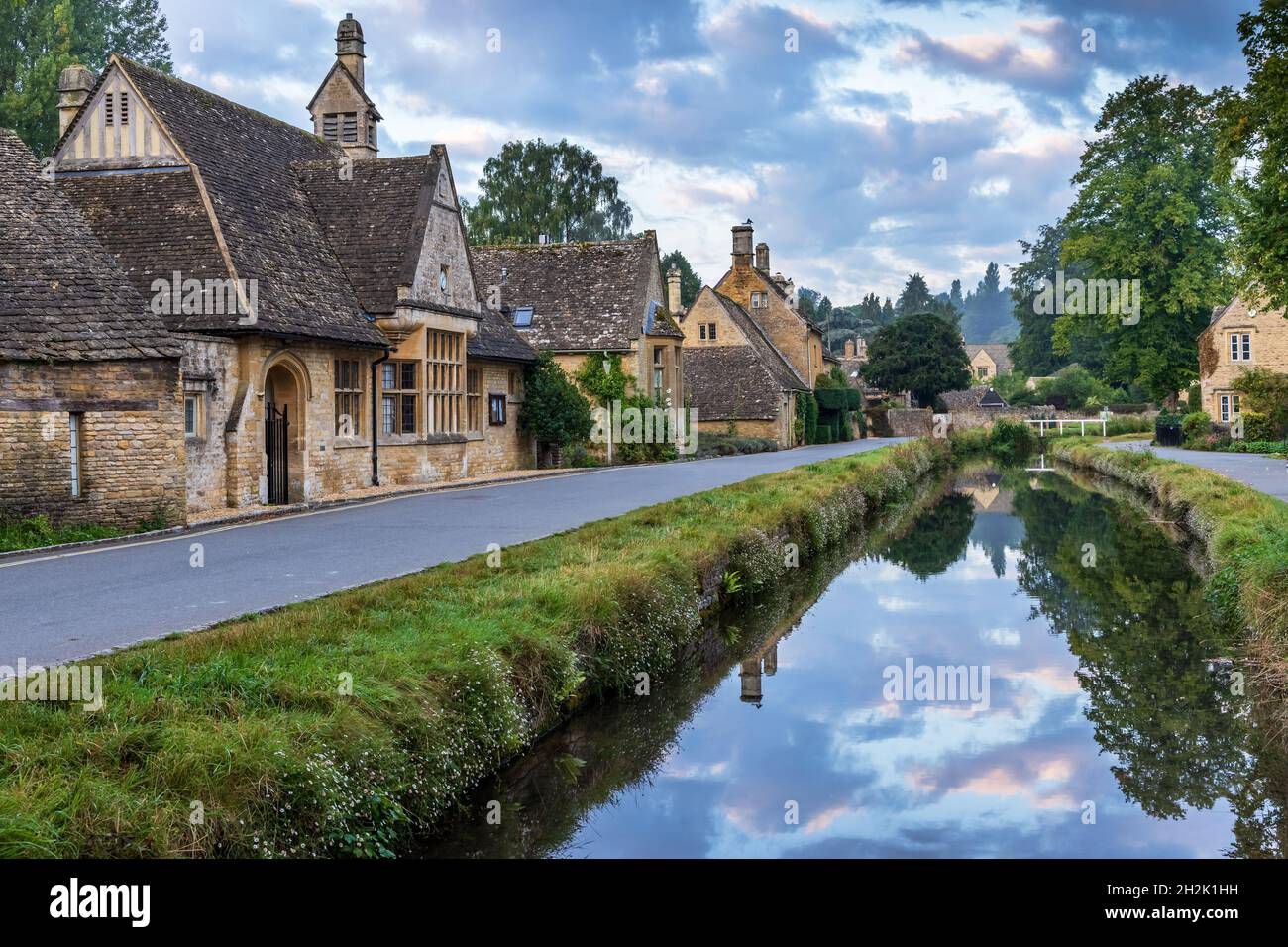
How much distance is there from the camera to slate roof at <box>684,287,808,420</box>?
57.1 m

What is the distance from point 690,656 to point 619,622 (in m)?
2.36

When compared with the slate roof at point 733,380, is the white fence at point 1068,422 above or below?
below

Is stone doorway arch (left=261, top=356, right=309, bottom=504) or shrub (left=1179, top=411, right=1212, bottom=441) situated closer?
stone doorway arch (left=261, top=356, right=309, bottom=504)

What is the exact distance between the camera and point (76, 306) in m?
17.6

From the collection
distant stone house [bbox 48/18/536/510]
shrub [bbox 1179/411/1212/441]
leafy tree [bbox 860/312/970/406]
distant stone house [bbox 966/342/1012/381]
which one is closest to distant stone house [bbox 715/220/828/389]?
leafy tree [bbox 860/312/970/406]

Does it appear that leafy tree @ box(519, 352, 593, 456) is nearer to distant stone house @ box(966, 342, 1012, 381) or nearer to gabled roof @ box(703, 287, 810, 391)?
gabled roof @ box(703, 287, 810, 391)

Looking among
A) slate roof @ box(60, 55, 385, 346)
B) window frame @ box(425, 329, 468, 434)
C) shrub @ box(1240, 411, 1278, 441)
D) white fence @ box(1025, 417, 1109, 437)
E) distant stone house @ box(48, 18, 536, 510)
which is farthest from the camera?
white fence @ box(1025, 417, 1109, 437)

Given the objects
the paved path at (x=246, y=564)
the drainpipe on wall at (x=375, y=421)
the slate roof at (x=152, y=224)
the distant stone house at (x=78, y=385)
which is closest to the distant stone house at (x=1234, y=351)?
the paved path at (x=246, y=564)

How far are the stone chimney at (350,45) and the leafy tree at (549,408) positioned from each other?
1004cm

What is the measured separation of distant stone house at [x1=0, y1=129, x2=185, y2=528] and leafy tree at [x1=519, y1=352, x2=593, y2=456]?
1776 centimetres

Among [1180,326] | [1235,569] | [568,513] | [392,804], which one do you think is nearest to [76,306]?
[568,513]

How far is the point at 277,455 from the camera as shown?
76.5 ft

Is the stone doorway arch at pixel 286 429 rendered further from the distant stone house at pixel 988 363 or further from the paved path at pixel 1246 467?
the distant stone house at pixel 988 363

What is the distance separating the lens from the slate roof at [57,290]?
55.7ft
